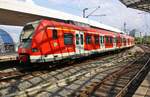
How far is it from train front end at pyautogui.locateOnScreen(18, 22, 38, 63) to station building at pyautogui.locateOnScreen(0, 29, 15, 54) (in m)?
12.7

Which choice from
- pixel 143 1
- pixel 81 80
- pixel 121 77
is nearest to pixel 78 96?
pixel 81 80

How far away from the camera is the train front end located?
A: 1469 cm

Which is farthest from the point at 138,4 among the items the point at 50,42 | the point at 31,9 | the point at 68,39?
the point at 31,9

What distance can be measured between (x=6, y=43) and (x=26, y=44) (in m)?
14.3

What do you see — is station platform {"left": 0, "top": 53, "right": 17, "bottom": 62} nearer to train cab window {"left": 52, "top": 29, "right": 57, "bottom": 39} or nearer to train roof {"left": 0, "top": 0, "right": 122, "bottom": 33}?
train roof {"left": 0, "top": 0, "right": 122, "bottom": 33}

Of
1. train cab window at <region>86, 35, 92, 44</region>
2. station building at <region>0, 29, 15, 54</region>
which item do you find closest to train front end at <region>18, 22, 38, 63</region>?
train cab window at <region>86, 35, 92, 44</region>

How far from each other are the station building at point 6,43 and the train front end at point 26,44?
12.7 m

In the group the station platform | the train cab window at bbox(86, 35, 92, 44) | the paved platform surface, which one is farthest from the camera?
the station platform

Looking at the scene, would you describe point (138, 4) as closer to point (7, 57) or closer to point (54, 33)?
point (54, 33)

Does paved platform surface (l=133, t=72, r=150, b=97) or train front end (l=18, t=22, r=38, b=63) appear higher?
train front end (l=18, t=22, r=38, b=63)

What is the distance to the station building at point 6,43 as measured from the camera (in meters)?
28.0

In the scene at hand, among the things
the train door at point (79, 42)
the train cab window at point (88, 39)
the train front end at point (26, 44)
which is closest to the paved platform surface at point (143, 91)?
the train front end at point (26, 44)

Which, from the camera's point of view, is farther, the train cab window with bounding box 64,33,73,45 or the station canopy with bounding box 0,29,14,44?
the station canopy with bounding box 0,29,14,44

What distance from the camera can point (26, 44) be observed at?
15203 millimetres
